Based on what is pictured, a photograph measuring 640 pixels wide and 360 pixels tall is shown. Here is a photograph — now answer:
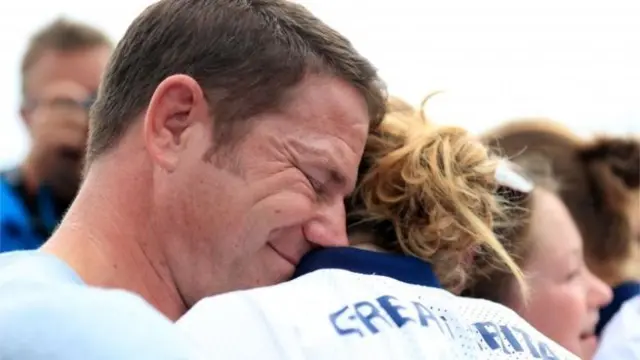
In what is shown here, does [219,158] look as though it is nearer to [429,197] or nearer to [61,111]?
[429,197]

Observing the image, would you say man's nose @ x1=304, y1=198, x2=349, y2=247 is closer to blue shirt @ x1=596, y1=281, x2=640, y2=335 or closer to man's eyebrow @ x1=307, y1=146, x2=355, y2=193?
man's eyebrow @ x1=307, y1=146, x2=355, y2=193

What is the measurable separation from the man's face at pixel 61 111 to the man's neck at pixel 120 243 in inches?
58.7

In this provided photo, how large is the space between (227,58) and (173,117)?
12 cm

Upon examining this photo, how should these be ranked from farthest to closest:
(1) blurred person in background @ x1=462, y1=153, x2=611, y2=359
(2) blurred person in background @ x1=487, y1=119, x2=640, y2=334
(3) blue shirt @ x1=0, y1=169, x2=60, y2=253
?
(3) blue shirt @ x1=0, y1=169, x2=60, y2=253
(2) blurred person in background @ x1=487, y1=119, x2=640, y2=334
(1) blurred person in background @ x1=462, y1=153, x2=611, y2=359

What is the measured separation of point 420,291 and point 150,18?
0.60 meters

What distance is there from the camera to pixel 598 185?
2676 mm

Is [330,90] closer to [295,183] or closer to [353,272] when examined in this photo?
[295,183]

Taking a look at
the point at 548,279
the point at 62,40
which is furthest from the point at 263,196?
the point at 62,40

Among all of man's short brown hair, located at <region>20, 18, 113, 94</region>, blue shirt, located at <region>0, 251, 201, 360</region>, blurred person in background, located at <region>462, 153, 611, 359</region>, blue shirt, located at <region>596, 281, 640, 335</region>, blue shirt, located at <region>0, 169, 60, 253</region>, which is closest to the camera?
blue shirt, located at <region>0, 251, 201, 360</region>

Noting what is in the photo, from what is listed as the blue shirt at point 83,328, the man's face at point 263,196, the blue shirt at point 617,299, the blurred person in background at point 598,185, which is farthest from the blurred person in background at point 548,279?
the blue shirt at point 83,328

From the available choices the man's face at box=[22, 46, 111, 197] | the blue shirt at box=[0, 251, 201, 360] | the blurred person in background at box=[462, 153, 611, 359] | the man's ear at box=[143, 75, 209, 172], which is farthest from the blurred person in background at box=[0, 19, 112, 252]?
the blue shirt at box=[0, 251, 201, 360]

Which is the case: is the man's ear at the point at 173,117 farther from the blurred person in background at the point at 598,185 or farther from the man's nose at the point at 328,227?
the blurred person in background at the point at 598,185

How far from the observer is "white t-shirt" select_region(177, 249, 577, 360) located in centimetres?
124

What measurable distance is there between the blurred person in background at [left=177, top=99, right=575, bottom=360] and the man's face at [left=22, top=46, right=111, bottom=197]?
4.51ft
